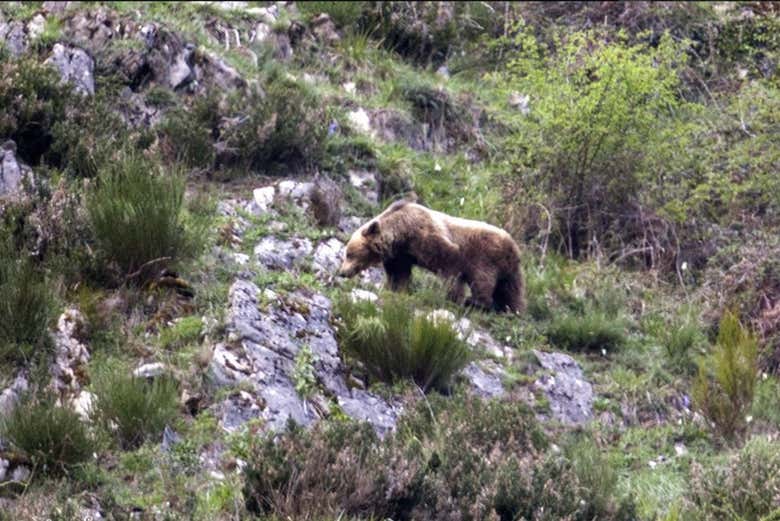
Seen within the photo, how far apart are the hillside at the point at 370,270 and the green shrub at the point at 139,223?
0.07 feet

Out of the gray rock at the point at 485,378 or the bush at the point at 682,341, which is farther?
the bush at the point at 682,341

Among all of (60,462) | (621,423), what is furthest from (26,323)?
(621,423)

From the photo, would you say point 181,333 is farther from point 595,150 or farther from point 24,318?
point 595,150

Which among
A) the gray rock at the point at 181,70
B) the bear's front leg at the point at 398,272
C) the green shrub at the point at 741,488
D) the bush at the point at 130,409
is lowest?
the bear's front leg at the point at 398,272

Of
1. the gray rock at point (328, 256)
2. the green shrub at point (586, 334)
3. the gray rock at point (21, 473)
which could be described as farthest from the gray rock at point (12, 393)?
the green shrub at point (586, 334)

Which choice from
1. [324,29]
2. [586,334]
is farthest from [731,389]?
[324,29]

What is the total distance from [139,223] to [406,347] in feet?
7.23

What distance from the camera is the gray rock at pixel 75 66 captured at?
1227 centimetres

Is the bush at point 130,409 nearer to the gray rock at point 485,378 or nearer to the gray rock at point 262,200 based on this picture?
the gray rock at point 485,378

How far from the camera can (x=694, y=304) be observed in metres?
12.1

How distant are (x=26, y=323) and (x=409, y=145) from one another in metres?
7.00

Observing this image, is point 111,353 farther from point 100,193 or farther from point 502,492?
point 502,492

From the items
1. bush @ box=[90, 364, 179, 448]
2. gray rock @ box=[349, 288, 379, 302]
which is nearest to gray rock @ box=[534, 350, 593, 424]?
gray rock @ box=[349, 288, 379, 302]

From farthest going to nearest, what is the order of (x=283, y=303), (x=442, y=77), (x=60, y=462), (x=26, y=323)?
(x=442, y=77), (x=283, y=303), (x=26, y=323), (x=60, y=462)
